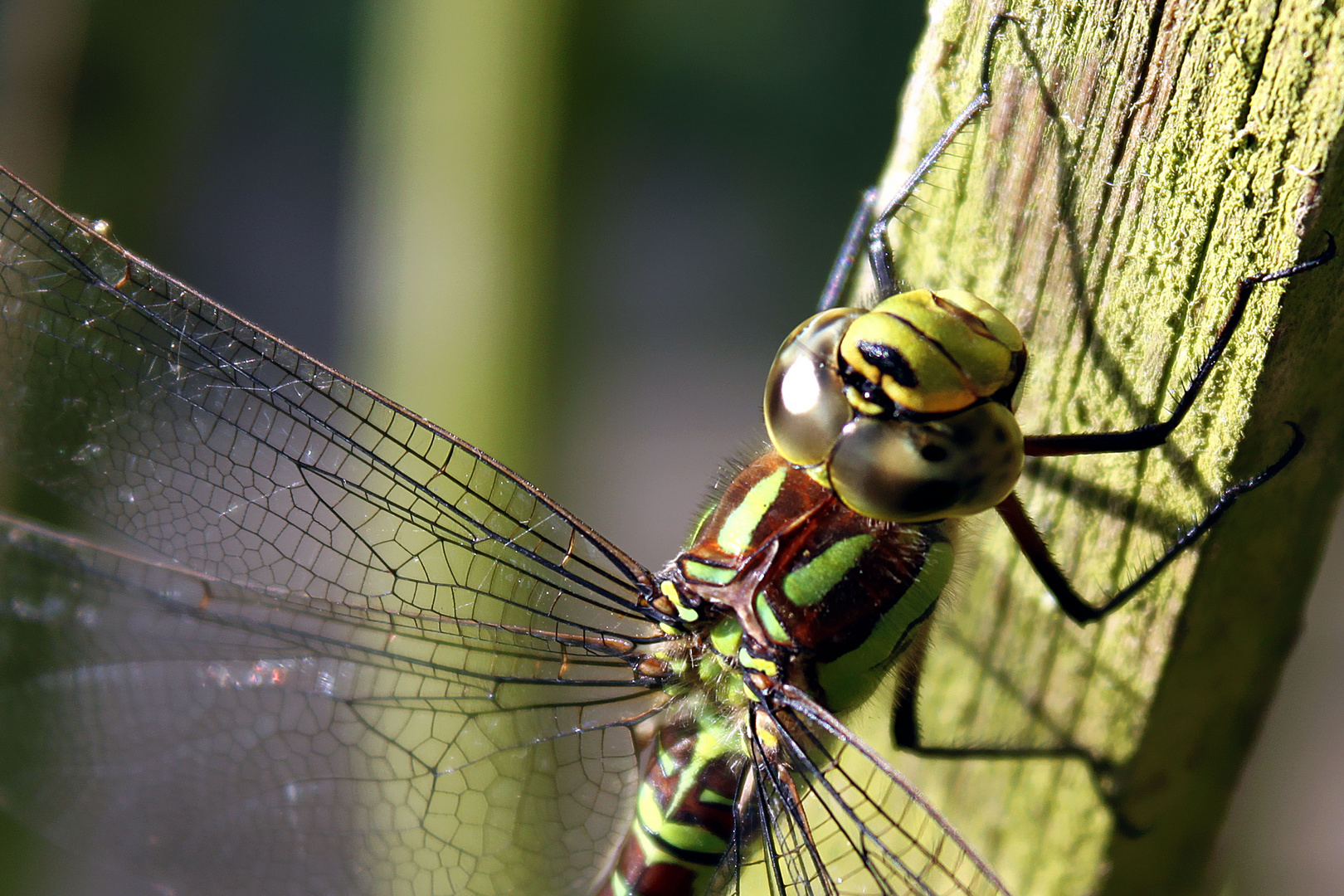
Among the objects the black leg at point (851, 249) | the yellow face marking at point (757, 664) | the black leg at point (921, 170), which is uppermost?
the black leg at point (851, 249)

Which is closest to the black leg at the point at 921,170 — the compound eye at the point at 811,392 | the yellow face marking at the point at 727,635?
the compound eye at the point at 811,392

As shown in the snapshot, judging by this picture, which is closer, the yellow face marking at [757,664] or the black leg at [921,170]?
the black leg at [921,170]

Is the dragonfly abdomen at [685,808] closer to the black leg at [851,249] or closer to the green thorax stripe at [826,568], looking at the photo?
the green thorax stripe at [826,568]

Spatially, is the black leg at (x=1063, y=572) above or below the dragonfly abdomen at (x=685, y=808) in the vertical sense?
above

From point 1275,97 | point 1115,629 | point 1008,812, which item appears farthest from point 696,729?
point 1275,97

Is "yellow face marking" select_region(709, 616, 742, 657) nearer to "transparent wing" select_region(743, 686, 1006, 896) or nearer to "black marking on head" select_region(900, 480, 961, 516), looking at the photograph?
"transparent wing" select_region(743, 686, 1006, 896)

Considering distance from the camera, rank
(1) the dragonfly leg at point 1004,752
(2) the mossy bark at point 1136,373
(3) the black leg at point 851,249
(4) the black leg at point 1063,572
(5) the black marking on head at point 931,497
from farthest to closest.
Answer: (3) the black leg at point 851,249, (1) the dragonfly leg at point 1004,752, (5) the black marking on head at point 931,497, (4) the black leg at point 1063,572, (2) the mossy bark at point 1136,373

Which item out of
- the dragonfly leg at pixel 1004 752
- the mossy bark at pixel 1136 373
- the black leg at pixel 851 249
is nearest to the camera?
the mossy bark at pixel 1136 373
